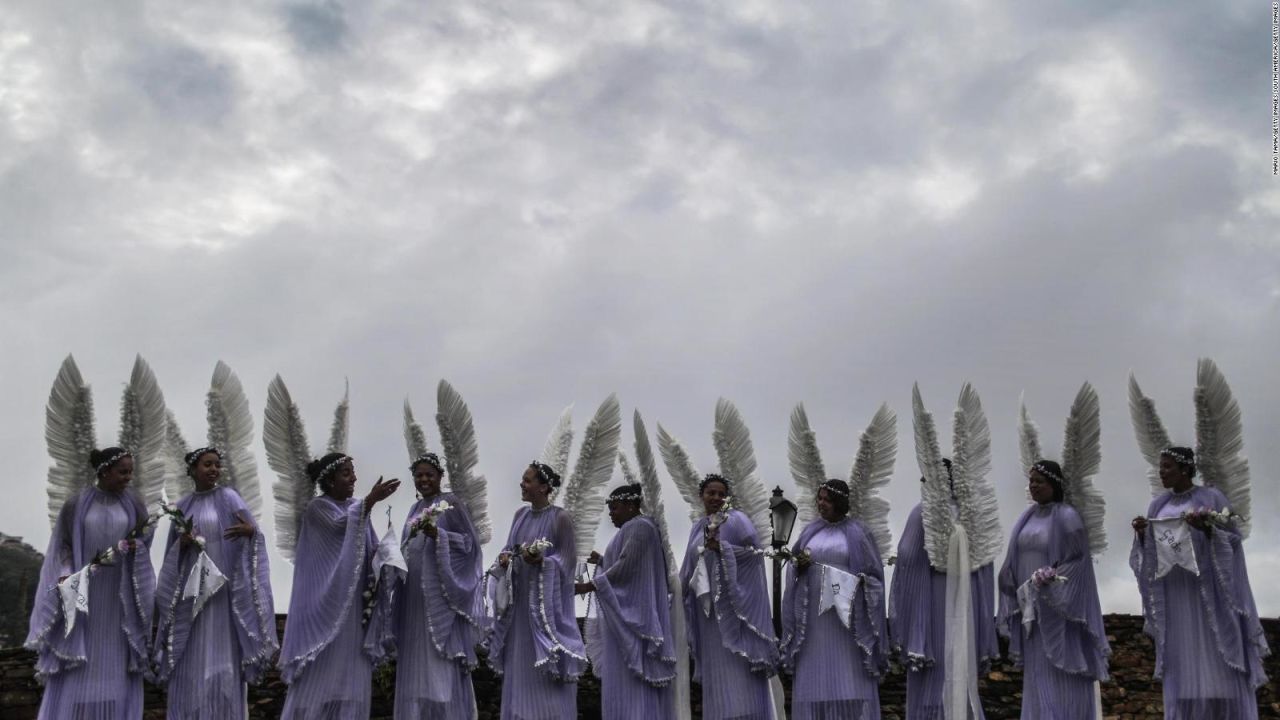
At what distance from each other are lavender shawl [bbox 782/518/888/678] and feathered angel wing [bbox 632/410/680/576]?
1114 mm

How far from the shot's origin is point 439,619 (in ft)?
36.6

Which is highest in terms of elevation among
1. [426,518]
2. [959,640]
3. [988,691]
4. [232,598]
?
[426,518]

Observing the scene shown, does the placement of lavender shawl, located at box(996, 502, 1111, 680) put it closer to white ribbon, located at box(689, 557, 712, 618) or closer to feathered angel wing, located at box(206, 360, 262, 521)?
white ribbon, located at box(689, 557, 712, 618)

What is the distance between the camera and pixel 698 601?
1248 centimetres

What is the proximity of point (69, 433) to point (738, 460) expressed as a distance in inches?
Result: 225

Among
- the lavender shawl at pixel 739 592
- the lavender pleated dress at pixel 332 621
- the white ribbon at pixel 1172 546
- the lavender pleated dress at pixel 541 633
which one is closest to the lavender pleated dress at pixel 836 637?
the lavender shawl at pixel 739 592

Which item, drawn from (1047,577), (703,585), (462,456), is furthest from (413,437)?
(1047,577)

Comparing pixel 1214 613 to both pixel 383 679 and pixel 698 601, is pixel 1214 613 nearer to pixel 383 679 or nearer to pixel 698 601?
pixel 698 601

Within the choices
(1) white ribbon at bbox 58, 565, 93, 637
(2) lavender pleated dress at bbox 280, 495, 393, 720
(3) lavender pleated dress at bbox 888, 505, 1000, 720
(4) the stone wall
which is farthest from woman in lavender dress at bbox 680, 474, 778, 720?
(1) white ribbon at bbox 58, 565, 93, 637

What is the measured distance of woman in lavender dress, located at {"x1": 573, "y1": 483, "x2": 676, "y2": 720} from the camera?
39.4ft

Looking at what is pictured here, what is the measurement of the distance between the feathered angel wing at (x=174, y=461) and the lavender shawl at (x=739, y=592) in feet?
14.1

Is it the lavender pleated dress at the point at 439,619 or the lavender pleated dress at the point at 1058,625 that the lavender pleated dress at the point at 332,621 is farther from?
the lavender pleated dress at the point at 1058,625

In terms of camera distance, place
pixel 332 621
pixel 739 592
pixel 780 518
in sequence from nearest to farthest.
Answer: pixel 332 621
pixel 739 592
pixel 780 518

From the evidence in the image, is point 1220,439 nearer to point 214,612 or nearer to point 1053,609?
point 1053,609
